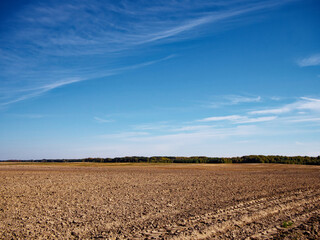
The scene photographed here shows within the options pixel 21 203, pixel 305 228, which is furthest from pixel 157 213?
pixel 21 203

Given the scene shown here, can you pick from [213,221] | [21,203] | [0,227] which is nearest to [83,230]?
[0,227]

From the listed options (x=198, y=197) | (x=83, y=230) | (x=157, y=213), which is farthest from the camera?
(x=198, y=197)

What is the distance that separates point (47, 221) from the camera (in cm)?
1186

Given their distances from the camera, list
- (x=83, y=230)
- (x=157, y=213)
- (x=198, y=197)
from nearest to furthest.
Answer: (x=83, y=230), (x=157, y=213), (x=198, y=197)

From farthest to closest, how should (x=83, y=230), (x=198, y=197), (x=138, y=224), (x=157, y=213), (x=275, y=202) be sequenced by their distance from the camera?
(x=198, y=197) < (x=275, y=202) < (x=157, y=213) < (x=138, y=224) < (x=83, y=230)

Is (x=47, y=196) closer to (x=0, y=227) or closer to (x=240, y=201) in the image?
(x=0, y=227)

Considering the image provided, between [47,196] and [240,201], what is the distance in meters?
13.5

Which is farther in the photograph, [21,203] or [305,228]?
[21,203]

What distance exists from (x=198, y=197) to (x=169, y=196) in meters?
2.14

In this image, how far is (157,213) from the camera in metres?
13.5

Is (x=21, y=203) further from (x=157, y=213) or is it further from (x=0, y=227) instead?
(x=157, y=213)

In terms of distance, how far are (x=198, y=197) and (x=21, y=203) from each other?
38.2ft

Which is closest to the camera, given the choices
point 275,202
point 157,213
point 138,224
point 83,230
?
point 83,230

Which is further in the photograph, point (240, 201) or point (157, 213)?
point (240, 201)
